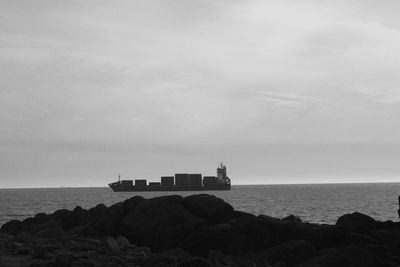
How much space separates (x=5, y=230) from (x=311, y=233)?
43.5ft

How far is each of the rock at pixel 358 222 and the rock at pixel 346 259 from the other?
576 centimetres

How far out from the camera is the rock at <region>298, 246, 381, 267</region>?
599 inches

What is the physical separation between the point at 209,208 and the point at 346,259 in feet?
23.8

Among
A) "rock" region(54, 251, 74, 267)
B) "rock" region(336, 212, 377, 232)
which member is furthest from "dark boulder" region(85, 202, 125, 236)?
"rock" region(54, 251, 74, 267)

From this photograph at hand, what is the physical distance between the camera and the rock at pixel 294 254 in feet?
55.4

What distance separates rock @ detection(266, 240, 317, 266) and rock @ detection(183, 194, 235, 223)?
4.41 m

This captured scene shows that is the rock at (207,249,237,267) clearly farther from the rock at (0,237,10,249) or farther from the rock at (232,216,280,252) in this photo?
the rock at (0,237,10,249)

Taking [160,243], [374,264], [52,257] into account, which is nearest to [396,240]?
[374,264]

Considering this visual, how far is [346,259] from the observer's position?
15.5 meters

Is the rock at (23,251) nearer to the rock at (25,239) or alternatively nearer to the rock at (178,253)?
the rock at (25,239)

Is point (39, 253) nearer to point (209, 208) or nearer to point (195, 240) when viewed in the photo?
point (195, 240)

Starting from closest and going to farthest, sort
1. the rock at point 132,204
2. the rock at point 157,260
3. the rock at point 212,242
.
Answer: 1. the rock at point 157,260
2. the rock at point 212,242
3. the rock at point 132,204

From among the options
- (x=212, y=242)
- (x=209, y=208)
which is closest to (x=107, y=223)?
(x=209, y=208)

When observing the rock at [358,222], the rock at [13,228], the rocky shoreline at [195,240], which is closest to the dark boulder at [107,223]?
the rocky shoreline at [195,240]
